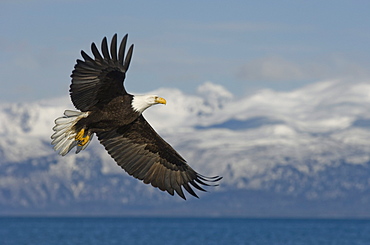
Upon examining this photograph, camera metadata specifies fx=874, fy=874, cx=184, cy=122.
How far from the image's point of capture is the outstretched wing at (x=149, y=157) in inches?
599

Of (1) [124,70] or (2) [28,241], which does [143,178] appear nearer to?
(1) [124,70]

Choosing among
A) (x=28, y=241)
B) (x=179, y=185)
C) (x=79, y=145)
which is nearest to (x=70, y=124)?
(x=79, y=145)

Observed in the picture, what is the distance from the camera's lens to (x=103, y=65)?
12969 mm

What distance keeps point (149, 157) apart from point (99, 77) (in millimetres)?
2750

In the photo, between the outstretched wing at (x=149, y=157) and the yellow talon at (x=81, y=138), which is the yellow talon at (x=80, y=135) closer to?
the yellow talon at (x=81, y=138)

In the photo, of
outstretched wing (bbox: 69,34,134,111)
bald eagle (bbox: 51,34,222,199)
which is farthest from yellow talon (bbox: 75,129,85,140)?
outstretched wing (bbox: 69,34,134,111)

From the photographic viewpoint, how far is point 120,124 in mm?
13695

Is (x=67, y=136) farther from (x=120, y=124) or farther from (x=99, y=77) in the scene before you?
(x=99, y=77)

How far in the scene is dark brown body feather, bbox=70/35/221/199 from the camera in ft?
42.4

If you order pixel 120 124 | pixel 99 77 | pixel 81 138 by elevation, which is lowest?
pixel 81 138

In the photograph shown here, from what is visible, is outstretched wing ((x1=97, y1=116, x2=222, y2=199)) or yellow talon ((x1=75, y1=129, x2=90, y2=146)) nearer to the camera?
yellow talon ((x1=75, y1=129, x2=90, y2=146))

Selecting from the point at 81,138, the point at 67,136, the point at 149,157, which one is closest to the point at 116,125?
the point at 81,138

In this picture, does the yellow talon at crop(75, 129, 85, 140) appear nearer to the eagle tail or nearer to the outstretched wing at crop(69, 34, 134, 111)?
the eagle tail

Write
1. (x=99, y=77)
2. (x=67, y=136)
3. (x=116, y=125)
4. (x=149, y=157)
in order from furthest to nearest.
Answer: (x=149, y=157)
(x=67, y=136)
(x=116, y=125)
(x=99, y=77)
